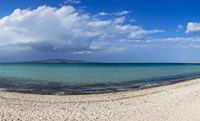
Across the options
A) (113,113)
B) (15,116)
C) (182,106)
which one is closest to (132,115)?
(113,113)

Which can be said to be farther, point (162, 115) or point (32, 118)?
point (162, 115)

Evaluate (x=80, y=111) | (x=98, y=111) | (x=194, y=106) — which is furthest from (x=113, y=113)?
(x=194, y=106)

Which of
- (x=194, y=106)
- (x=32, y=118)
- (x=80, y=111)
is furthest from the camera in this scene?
(x=194, y=106)

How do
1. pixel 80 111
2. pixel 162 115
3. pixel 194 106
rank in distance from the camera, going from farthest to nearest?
pixel 194 106 → pixel 80 111 → pixel 162 115

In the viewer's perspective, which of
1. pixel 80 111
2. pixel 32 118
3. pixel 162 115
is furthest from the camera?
pixel 80 111

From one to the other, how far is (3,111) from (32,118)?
2.59 metres

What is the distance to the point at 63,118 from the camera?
1470 cm

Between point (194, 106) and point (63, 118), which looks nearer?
point (63, 118)

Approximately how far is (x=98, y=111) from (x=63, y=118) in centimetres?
280

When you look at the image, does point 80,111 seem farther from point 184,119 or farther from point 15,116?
point 184,119

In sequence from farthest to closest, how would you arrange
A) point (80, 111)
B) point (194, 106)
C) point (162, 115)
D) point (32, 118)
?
point (194, 106), point (80, 111), point (162, 115), point (32, 118)

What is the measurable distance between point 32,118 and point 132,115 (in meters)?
5.75

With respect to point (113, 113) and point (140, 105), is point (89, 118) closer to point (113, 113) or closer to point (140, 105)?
point (113, 113)

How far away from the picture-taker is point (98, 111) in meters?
16.7
